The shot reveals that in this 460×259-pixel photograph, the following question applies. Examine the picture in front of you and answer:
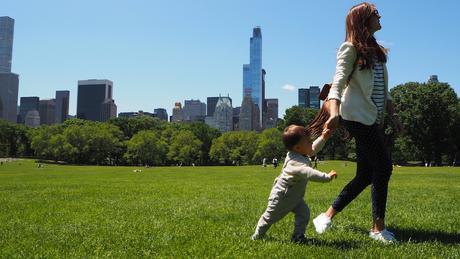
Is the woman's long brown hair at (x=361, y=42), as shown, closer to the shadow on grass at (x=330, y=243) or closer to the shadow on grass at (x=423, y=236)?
the shadow on grass at (x=330, y=243)

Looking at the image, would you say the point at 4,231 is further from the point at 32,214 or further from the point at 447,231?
the point at 447,231

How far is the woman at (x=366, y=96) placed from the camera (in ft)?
20.4

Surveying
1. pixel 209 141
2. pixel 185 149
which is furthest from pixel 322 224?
pixel 209 141

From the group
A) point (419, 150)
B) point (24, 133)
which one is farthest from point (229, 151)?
point (24, 133)

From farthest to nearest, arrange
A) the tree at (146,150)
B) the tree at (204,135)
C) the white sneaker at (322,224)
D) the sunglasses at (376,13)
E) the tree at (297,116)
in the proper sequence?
the tree at (204,135) < the tree at (146,150) < the tree at (297,116) < the white sneaker at (322,224) < the sunglasses at (376,13)

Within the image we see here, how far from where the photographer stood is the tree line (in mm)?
82188

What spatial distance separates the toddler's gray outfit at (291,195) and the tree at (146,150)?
11348 cm

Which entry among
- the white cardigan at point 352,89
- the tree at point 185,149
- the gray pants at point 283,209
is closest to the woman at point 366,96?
the white cardigan at point 352,89

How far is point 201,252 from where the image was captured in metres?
5.42

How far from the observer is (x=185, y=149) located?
119312mm

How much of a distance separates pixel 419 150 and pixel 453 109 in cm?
935

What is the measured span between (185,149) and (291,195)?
114 meters

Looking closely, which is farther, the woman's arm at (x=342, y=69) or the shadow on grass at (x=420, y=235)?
the woman's arm at (x=342, y=69)

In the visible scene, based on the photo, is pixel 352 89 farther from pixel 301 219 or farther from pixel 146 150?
pixel 146 150
